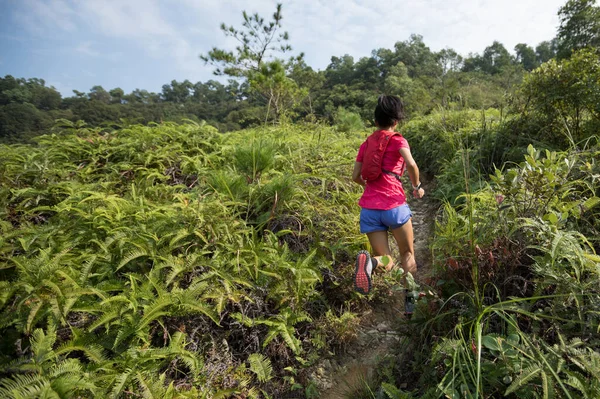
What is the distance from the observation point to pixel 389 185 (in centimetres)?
272

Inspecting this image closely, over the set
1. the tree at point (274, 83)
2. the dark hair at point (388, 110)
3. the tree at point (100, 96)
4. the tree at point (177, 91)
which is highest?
the tree at point (177, 91)

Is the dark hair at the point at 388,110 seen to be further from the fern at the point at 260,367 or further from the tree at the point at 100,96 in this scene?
the tree at the point at 100,96

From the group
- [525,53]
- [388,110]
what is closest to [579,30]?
[388,110]

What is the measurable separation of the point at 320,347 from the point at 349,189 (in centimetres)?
251

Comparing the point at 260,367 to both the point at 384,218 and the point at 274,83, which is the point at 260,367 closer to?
the point at 384,218

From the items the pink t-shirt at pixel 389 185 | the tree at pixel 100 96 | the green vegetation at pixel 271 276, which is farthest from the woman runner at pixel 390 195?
the tree at pixel 100 96

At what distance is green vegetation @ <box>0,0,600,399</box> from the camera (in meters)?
1.59

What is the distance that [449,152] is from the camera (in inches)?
235

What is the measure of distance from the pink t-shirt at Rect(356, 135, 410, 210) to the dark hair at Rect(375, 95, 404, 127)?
0.54ft

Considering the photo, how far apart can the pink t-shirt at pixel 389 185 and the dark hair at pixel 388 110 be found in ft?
0.54

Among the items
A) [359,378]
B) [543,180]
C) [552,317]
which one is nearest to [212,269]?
[359,378]

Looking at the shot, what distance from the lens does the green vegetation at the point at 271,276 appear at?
1.59 metres

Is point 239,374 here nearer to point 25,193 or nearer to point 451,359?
point 451,359

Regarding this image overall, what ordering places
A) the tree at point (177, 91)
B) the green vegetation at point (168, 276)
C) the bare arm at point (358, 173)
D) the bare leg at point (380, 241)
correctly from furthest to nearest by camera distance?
the tree at point (177, 91) < the bare arm at point (358, 173) < the bare leg at point (380, 241) < the green vegetation at point (168, 276)
